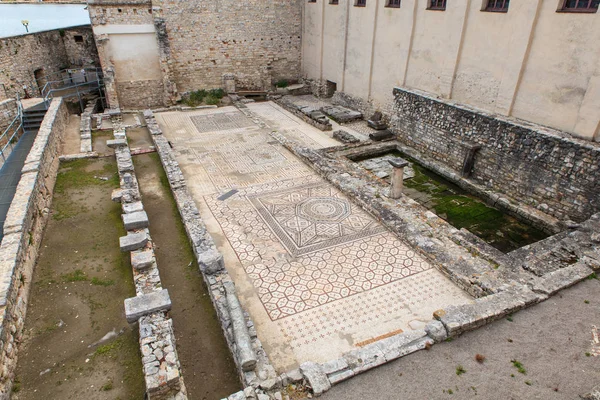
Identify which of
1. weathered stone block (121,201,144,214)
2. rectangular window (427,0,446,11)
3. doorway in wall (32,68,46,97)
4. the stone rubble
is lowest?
the stone rubble

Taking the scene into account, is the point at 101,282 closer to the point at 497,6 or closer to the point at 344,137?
the point at 344,137

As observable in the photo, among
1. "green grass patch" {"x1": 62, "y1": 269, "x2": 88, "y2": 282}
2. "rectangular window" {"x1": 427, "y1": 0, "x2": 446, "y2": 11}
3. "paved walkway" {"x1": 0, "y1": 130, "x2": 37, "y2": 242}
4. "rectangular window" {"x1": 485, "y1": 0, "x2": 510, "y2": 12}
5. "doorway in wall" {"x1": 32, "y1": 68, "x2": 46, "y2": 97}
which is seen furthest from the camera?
"doorway in wall" {"x1": 32, "y1": 68, "x2": 46, "y2": 97}

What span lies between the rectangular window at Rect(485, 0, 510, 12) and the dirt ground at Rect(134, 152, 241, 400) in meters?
9.08

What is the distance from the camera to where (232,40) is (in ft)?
56.8

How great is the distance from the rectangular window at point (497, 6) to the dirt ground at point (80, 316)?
33.0 ft

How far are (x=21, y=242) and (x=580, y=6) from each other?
11.4m

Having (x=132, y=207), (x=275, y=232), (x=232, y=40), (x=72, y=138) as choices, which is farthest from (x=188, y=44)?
(x=275, y=232)

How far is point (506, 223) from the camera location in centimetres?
857

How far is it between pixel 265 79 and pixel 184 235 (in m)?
12.5

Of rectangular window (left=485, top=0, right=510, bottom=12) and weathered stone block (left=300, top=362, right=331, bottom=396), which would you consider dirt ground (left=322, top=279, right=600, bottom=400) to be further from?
rectangular window (left=485, top=0, right=510, bottom=12)

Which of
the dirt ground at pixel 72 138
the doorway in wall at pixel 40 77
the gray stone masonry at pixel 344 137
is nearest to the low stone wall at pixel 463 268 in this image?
the gray stone masonry at pixel 344 137

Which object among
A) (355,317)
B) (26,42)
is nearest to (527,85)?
(355,317)

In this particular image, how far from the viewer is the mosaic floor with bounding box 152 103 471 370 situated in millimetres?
5730

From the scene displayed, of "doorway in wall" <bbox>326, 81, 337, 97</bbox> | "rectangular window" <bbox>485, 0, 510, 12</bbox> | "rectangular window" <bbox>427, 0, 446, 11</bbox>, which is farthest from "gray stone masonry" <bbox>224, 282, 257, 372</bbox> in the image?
"doorway in wall" <bbox>326, 81, 337, 97</bbox>
